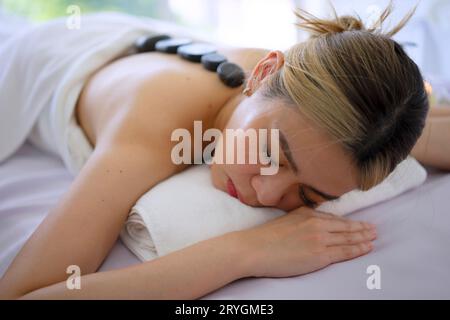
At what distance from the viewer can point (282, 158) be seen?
75 cm

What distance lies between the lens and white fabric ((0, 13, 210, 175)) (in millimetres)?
1074

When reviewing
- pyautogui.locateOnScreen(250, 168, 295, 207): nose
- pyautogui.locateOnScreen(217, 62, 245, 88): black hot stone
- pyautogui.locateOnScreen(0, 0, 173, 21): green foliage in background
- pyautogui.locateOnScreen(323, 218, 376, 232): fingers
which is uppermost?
pyautogui.locateOnScreen(0, 0, 173, 21): green foliage in background

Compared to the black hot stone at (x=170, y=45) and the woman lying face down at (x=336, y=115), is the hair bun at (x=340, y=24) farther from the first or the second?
the black hot stone at (x=170, y=45)

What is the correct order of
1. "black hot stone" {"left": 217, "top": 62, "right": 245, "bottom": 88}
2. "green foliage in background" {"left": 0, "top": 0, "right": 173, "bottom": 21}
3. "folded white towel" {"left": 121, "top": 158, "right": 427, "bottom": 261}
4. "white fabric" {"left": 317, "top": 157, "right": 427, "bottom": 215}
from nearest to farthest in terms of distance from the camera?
1. "folded white towel" {"left": 121, "top": 158, "right": 427, "bottom": 261}
2. "white fabric" {"left": 317, "top": 157, "right": 427, "bottom": 215}
3. "black hot stone" {"left": 217, "top": 62, "right": 245, "bottom": 88}
4. "green foliage in background" {"left": 0, "top": 0, "right": 173, "bottom": 21}

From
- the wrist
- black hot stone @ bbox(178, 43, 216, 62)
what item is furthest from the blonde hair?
black hot stone @ bbox(178, 43, 216, 62)

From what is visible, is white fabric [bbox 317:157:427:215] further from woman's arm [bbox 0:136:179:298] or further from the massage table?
Result: woman's arm [bbox 0:136:179:298]

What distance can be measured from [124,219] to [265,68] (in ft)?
1.22

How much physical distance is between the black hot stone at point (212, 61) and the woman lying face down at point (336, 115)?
0.78 ft

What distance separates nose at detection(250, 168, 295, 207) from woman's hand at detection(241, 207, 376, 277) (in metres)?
0.04

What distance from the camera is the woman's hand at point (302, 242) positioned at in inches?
29.1

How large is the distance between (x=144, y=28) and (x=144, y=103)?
389mm

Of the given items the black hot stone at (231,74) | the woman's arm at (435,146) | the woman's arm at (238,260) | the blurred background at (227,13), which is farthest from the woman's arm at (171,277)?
the blurred background at (227,13)

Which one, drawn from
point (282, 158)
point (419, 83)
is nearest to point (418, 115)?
point (419, 83)

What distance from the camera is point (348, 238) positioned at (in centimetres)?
80
